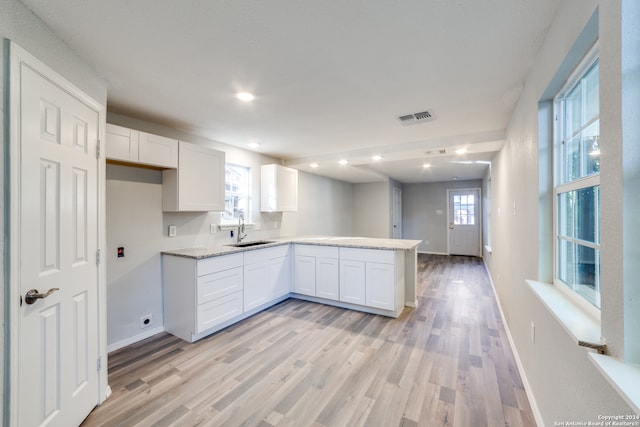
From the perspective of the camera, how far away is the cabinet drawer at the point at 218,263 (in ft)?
9.01

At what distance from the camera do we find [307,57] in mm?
1747

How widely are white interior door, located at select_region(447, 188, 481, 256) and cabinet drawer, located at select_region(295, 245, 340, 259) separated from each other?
5538mm

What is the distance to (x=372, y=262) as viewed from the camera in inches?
133

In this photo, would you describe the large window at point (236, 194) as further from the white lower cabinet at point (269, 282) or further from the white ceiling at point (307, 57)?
the white ceiling at point (307, 57)

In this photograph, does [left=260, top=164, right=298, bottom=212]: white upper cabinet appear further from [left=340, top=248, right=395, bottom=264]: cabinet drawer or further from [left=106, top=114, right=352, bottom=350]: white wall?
[left=340, top=248, right=395, bottom=264]: cabinet drawer

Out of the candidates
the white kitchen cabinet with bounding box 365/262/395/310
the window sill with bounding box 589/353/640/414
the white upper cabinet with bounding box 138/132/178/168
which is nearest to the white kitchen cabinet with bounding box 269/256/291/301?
the white kitchen cabinet with bounding box 365/262/395/310

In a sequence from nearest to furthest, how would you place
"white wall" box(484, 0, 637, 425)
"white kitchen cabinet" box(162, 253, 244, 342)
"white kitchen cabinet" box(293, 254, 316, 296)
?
"white wall" box(484, 0, 637, 425)
"white kitchen cabinet" box(162, 253, 244, 342)
"white kitchen cabinet" box(293, 254, 316, 296)

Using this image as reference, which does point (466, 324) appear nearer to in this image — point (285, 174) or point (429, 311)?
point (429, 311)

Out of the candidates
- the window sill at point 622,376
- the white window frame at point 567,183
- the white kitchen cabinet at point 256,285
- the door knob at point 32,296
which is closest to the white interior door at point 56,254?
the door knob at point 32,296

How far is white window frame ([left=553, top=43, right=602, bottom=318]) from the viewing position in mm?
1191

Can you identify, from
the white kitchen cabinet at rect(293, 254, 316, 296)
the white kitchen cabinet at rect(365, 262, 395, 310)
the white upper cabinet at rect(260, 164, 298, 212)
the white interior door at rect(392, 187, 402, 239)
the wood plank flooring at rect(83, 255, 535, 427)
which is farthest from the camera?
the white interior door at rect(392, 187, 402, 239)

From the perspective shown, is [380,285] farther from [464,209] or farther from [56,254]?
[464,209]

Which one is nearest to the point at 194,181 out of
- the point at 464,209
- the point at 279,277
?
the point at 279,277

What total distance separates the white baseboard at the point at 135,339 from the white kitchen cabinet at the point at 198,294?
0.09 meters
